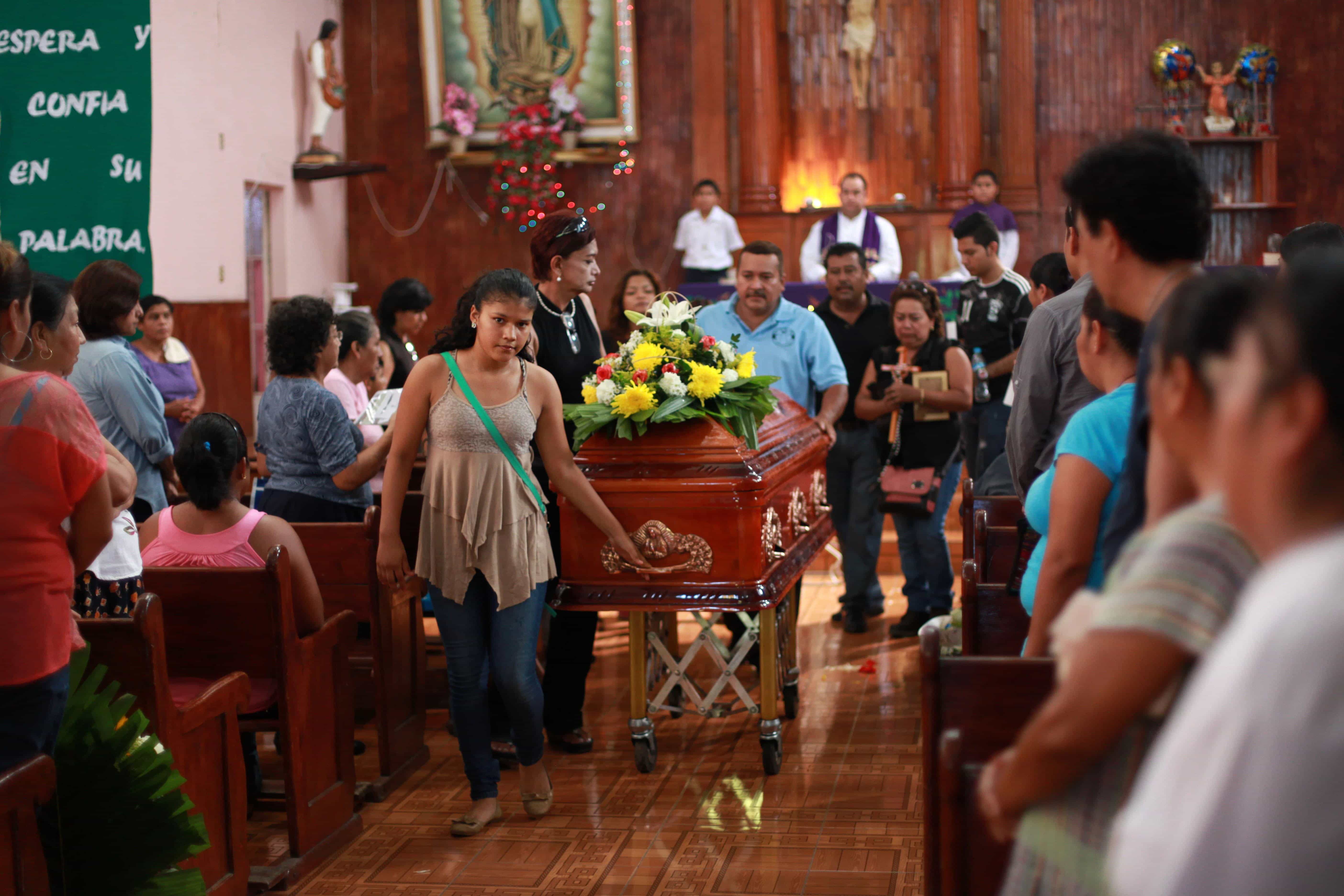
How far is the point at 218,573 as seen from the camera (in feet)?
10.8

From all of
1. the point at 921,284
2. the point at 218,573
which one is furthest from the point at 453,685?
the point at 921,284

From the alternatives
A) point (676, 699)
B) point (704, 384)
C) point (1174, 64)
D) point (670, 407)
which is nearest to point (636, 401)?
point (670, 407)

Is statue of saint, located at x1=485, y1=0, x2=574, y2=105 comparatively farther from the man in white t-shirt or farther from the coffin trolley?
the coffin trolley

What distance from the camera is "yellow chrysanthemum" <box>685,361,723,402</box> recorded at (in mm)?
3771

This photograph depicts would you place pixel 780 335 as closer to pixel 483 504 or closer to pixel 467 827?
pixel 483 504

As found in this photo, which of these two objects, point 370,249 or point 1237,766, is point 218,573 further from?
point 370,249

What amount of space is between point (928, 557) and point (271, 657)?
323 centimetres

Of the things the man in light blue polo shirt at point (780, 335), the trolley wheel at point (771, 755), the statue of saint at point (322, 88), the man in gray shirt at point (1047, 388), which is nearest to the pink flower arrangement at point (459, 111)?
the statue of saint at point (322, 88)

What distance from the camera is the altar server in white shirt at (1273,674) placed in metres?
0.94

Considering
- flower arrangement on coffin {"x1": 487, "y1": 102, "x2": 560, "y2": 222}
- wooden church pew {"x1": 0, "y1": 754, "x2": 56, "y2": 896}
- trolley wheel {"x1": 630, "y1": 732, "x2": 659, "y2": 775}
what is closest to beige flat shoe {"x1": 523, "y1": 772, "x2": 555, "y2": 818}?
trolley wheel {"x1": 630, "y1": 732, "x2": 659, "y2": 775}

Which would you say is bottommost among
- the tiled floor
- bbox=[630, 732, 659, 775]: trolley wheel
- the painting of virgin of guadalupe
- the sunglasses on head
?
the tiled floor

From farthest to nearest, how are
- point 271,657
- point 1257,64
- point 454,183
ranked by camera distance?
1. point 454,183
2. point 1257,64
3. point 271,657

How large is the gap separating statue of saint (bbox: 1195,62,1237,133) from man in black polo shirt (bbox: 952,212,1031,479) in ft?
17.9

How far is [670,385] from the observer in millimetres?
3760
